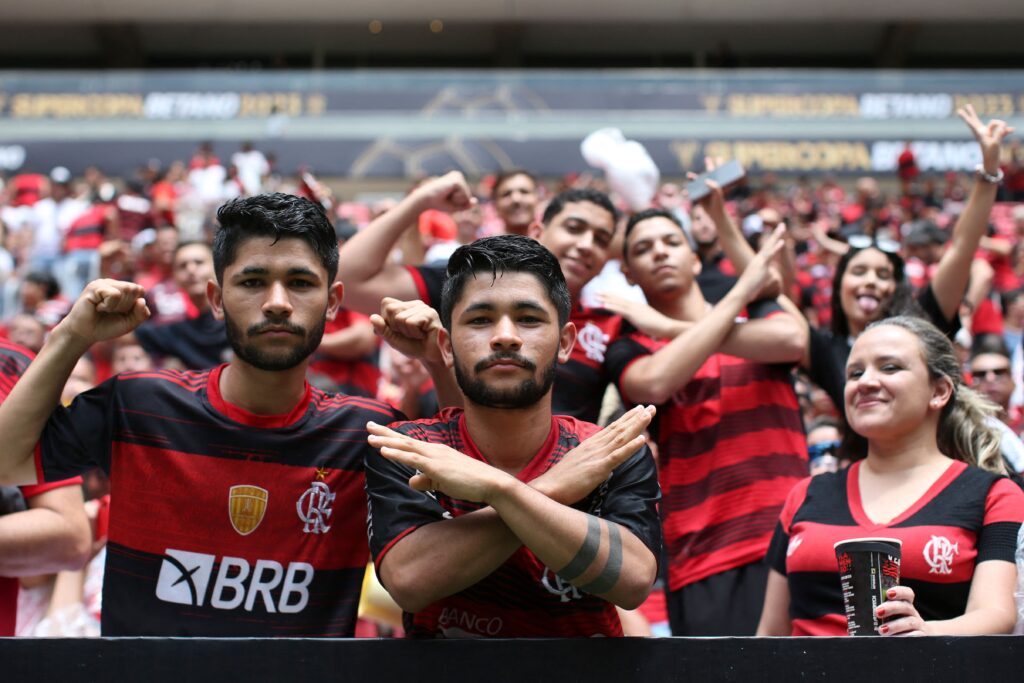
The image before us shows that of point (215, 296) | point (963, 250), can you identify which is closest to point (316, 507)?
point (215, 296)

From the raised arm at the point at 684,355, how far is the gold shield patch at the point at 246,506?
1.45m

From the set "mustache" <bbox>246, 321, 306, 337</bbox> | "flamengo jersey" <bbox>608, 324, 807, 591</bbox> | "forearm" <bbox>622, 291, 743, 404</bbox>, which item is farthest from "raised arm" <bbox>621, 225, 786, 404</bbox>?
"mustache" <bbox>246, 321, 306, 337</bbox>

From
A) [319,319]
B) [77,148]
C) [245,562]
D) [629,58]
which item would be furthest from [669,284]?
[629,58]

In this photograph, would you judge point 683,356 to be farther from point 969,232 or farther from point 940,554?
point 969,232

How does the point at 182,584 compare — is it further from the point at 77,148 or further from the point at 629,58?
the point at 629,58

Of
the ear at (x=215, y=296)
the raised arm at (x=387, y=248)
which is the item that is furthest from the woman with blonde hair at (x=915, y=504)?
the ear at (x=215, y=296)

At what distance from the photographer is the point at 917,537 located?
9.34 ft

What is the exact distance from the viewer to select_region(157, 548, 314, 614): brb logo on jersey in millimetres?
2756

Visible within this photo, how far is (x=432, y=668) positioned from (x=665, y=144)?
1719 centimetres

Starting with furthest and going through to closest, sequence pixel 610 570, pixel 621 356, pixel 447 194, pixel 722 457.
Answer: pixel 621 356 < pixel 722 457 < pixel 447 194 < pixel 610 570

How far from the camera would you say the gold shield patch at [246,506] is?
9.15 ft

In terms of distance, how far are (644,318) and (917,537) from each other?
1.32m

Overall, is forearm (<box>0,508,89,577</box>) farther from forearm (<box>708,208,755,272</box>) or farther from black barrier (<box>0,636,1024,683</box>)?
forearm (<box>708,208,755,272</box>)

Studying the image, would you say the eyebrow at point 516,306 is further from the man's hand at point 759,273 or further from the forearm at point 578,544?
the man's hand at point 759,273
